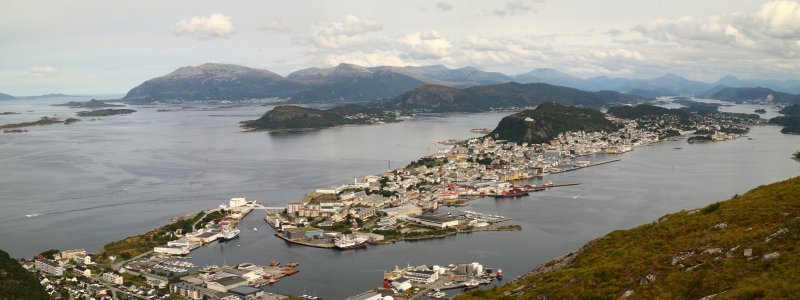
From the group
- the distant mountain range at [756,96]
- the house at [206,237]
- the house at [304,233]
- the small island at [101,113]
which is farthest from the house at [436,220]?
the distant mountain range at [756,96]

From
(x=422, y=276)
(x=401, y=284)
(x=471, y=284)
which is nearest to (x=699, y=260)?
(x=401, y=284)

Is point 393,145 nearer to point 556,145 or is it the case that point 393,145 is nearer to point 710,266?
point 556,145

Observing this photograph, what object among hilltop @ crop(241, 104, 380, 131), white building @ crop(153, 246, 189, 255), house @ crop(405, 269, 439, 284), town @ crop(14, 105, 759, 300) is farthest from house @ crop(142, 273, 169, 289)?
hilltop @ crop(241, 104, 380, 131)

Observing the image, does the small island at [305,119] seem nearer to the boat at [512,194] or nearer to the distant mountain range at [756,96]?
the boat at [512,194]

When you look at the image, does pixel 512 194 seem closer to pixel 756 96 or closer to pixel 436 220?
pixel 436 220

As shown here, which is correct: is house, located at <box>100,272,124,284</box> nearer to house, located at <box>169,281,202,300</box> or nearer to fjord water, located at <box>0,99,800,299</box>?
house, located at <box>169,281,202,300</box>

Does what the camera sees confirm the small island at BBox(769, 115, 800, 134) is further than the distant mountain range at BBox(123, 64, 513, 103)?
No
